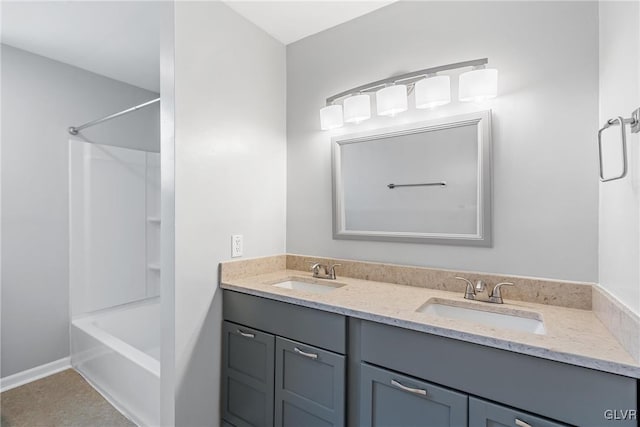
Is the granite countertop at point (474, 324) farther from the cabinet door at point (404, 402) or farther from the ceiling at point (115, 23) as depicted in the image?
the ceiling at point (115, 23)

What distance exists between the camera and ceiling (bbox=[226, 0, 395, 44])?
1.74 m

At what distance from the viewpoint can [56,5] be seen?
1.76m

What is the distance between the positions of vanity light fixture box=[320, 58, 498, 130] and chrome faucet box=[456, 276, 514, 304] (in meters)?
0.84

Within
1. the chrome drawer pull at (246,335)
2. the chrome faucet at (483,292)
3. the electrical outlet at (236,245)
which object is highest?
the electrical outlet at (236,245)

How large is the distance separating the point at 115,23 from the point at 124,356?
81.7 inches

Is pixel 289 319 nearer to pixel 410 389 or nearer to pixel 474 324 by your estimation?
pixel 410 389

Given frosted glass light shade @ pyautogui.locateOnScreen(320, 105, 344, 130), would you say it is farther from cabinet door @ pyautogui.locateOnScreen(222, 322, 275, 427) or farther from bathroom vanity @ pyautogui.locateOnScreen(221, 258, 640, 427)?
cabinet door @ pyautogui.locateOnScreen(222, 322, 275, 427)

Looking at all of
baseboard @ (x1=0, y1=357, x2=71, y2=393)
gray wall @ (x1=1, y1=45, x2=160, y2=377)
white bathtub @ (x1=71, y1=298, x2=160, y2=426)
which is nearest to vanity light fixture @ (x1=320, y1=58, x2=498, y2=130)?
white bathtub @ (x1=71, y1=298, x2=160, y2=426)

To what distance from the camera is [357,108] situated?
1745 millimetres

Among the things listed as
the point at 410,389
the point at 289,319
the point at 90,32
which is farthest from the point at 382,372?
the point at 90,32

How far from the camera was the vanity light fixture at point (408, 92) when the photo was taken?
4.56ft

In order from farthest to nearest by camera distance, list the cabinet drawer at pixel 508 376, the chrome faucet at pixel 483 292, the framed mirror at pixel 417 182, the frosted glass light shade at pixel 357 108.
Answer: the frosted glass light shade at pixel 357 108, the framed mirror at pixel 417 182, the chrome faucet at pixel 483 292, the cabinet drawer at pixel 508 376

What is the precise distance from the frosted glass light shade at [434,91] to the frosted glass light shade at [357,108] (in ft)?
0.99

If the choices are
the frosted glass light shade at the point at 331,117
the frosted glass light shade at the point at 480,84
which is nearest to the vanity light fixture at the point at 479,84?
the frosted glass light shade at the point at 480,84
